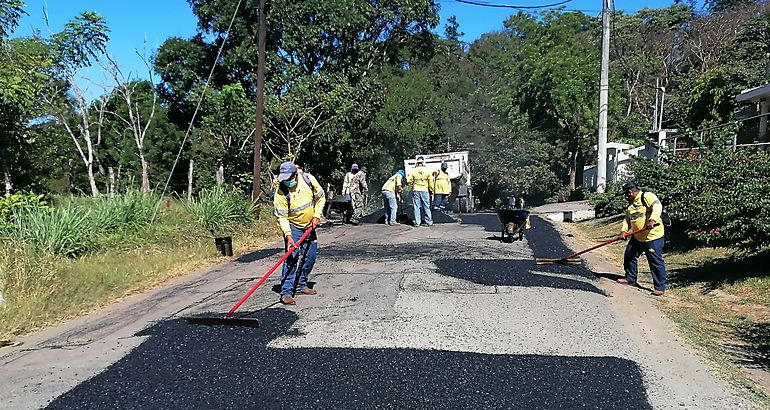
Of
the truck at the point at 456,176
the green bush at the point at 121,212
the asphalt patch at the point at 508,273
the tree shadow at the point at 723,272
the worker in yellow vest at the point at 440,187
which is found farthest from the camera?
the truck at the point at 456,176

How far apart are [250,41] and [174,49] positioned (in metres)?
3.52

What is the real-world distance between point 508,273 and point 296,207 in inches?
126

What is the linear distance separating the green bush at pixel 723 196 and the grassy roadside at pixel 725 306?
1.39 ft

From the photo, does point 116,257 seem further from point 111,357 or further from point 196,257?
point 111,357

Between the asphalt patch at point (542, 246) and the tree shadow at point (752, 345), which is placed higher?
the asphalt patch at point (542, 246)

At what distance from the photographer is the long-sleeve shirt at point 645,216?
8672 millimetres

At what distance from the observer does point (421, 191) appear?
14.6 metres

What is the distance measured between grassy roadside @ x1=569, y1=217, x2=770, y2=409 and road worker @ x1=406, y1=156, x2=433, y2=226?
13.2 ft

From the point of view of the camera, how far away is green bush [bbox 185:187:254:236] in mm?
13414

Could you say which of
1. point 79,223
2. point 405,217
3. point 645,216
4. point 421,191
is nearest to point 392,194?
point 421,191

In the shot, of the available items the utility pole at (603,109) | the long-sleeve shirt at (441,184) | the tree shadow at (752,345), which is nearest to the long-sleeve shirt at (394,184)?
the long-sleeve shirt at (441,184)

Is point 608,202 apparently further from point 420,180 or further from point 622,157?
point 622,157

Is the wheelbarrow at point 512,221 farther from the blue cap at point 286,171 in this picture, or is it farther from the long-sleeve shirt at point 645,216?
the blue cap at point 286,171

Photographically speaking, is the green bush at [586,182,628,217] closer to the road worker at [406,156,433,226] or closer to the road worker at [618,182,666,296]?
the road worker at [406,156,433,226]
